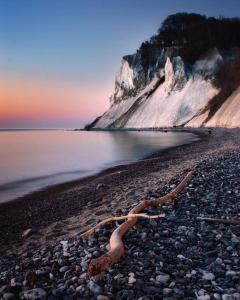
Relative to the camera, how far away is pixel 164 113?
61875mm

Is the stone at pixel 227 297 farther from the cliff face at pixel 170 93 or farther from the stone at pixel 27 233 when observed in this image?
the cliff face at pixel 170 93

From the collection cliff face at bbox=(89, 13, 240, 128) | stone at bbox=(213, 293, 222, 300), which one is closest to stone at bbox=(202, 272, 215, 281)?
stone at bbox=(213, 293, 222, 300)

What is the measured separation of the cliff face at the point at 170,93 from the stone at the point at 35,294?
3807cm

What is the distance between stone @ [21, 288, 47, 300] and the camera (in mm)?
3490

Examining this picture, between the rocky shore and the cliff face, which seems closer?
the rocky shore

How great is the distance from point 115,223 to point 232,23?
65827 millimetres

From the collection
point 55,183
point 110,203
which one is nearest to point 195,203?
point 110,203

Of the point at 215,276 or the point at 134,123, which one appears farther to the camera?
the point at 134,123

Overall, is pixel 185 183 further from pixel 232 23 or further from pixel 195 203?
pixel 232 23

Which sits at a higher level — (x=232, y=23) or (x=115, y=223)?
(x=232, y=23)

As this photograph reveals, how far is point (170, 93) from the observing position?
64.2 meters

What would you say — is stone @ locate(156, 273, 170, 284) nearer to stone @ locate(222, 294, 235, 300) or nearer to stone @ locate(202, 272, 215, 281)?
stone @ locate(202, 272, 215, 281)

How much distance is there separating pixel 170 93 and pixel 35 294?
62426mm

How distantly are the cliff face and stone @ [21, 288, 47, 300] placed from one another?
3807 cm
